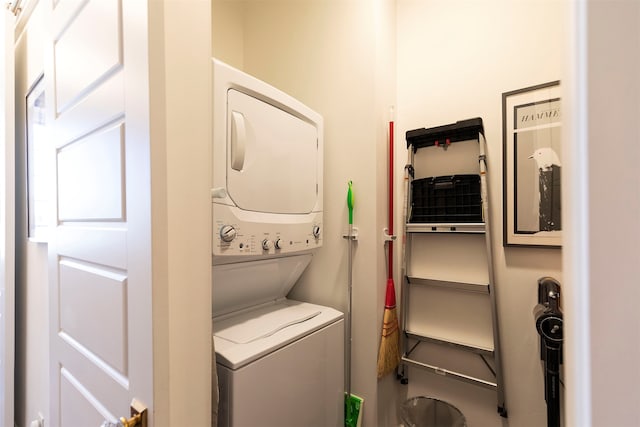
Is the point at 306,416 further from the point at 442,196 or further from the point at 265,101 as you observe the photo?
the point at 265,101

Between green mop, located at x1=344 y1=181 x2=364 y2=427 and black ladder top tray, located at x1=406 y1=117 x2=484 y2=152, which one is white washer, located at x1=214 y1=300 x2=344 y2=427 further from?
black ladder top tray, located at x1=406 y1=117 x2=484 y2=152

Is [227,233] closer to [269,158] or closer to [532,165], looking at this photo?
[269,158]

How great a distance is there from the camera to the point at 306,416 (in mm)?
1255

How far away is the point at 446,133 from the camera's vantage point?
1.57 metres

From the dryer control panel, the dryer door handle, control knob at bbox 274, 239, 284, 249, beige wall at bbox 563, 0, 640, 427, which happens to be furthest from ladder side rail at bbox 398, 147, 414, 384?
beige wall at bbox 563, 0, 640, 427

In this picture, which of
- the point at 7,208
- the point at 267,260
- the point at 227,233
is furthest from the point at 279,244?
the point at 7,208

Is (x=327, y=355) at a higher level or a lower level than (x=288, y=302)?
lower

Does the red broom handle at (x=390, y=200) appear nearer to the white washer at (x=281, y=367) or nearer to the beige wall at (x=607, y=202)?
the white washer at (x=281, y=367)

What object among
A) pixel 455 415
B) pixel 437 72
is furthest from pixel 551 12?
pixel 455 415

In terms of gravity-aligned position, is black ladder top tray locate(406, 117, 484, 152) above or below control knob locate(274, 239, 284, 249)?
above

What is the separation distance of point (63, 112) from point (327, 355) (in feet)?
4.94

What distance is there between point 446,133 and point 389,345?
121 cm

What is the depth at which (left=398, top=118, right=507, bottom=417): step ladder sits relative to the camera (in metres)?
1.50

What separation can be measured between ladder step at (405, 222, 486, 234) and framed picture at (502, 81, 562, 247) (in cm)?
14
